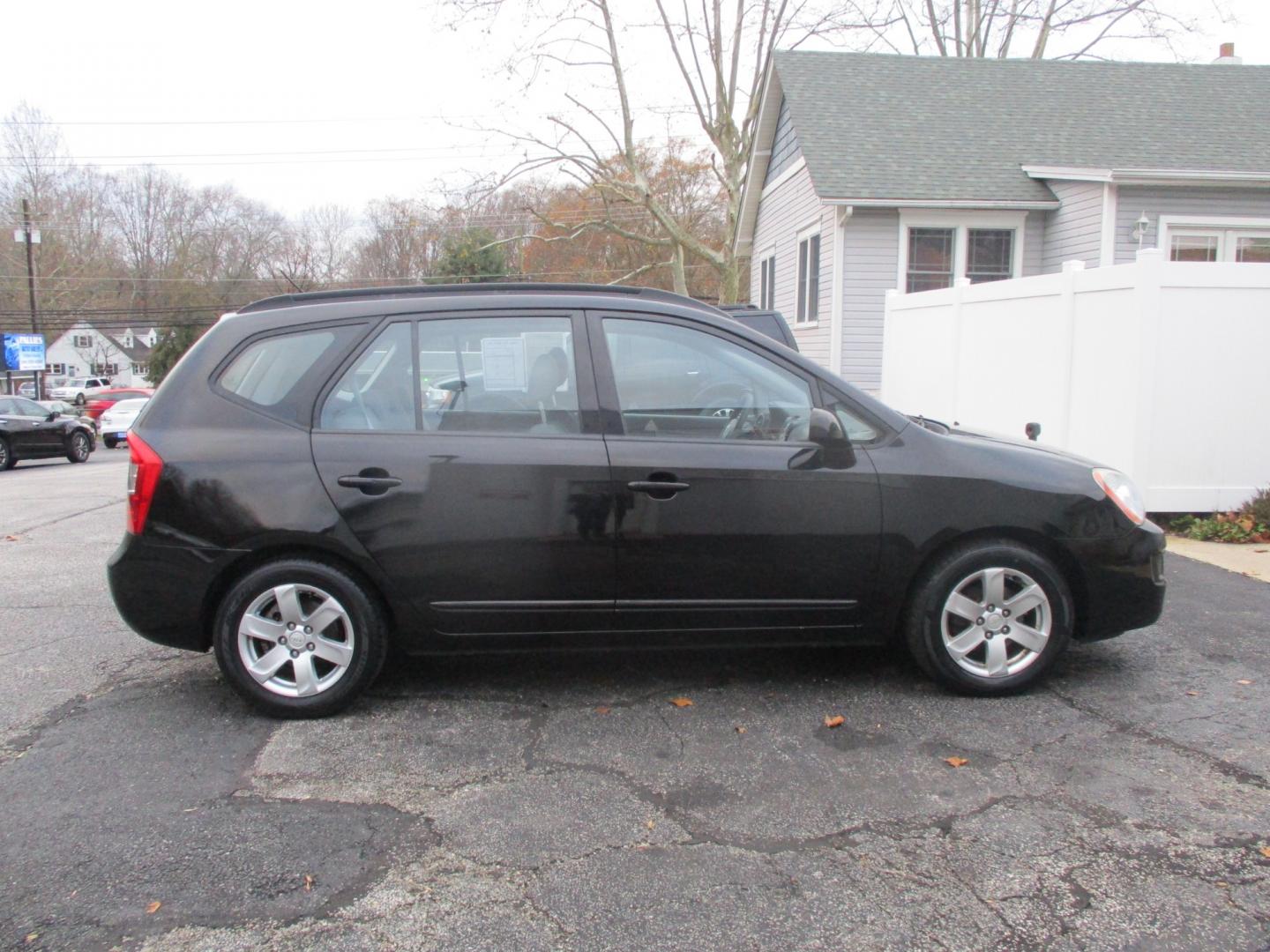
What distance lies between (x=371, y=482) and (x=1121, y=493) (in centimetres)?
324

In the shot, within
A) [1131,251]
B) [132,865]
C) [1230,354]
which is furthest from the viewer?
[1131,251]

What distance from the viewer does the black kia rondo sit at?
13.1ft

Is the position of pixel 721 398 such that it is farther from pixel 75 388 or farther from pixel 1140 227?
pixel 75 388

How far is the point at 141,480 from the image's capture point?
397cm

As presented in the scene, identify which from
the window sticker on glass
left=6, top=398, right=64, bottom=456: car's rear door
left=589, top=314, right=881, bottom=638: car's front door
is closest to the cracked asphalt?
left=589, top=314, right=881, bottom=638: car's front door

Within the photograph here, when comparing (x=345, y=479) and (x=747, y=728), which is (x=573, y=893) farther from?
(x=345, y=479)

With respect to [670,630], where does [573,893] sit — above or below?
below

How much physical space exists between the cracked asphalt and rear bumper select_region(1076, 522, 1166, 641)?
1.06 ft

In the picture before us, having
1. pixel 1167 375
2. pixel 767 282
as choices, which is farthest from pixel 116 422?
pixel 1167 375

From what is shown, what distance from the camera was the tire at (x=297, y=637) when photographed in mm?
3973

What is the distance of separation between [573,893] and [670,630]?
4.93ft

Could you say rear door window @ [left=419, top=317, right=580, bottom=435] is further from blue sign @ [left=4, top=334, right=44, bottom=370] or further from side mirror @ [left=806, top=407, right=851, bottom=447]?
blue sign @ [left=4, top=334, right=44, bottom=370]

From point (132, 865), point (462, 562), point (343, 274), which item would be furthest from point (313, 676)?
point (343, 274)

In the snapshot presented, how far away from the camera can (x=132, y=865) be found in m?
2.95
